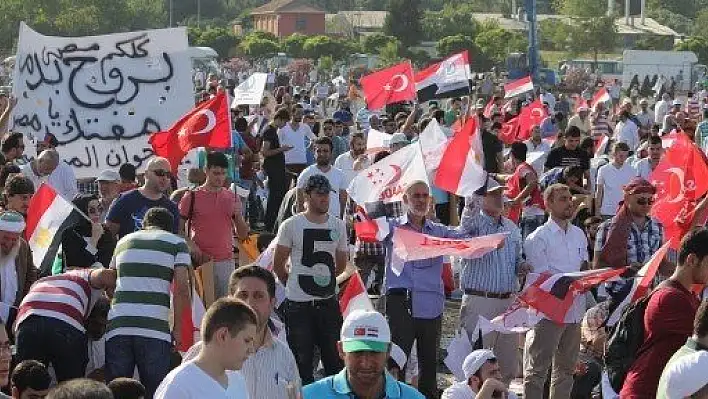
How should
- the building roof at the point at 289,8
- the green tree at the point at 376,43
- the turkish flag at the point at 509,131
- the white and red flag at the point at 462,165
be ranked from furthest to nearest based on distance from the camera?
the building roof at the point at 289,8
the green tree at the point at 376,43
the turkish flag at the point at 509,131
the white and red flag at the point at 462,165

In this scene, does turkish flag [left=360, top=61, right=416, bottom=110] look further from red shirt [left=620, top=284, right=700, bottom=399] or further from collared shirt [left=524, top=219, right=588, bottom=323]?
red shirt [left=620, top=284, right=700, bottom=399]

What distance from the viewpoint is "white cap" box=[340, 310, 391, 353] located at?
645 centimetres

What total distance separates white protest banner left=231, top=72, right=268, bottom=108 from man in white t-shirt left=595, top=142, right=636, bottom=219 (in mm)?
9224

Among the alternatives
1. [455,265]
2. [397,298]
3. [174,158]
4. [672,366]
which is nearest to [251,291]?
[672,366]

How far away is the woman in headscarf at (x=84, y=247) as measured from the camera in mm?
10828

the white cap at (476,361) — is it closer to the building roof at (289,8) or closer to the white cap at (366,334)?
the white cap at (366,334)

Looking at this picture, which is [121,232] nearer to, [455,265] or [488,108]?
[455,265]

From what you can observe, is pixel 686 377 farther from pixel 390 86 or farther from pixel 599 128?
pixel 599 128

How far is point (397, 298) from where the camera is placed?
35.0ft

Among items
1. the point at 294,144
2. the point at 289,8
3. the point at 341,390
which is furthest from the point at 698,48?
the point at 341,390

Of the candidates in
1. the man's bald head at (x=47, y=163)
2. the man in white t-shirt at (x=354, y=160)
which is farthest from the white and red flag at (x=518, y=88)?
the man's bald head at (x=47, y=163)

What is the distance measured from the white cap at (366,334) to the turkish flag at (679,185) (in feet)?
17.5

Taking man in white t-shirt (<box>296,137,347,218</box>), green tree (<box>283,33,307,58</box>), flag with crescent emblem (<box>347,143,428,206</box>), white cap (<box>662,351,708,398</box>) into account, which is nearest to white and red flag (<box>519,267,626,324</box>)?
flag with crescent emblem (<box>347,143,428,206</box>)

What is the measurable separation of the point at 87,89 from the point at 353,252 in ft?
10.8
